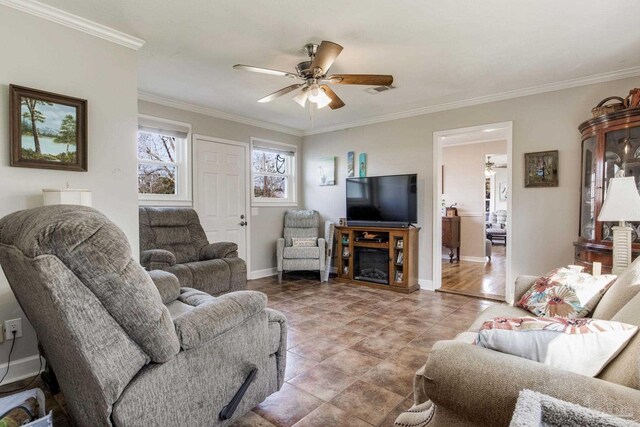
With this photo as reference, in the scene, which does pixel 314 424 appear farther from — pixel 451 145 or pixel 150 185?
pixel 451 145

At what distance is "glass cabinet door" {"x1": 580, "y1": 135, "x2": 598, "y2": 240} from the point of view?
10.0 ft

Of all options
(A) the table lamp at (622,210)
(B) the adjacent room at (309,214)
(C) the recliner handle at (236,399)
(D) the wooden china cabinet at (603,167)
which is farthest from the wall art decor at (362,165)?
(C) the recliner handle at (236,399)

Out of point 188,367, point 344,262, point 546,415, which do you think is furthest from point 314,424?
point 344,262

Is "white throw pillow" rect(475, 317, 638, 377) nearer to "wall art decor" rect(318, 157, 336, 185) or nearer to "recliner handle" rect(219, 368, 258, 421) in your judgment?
"recliner handle" rect(219, 368, 258, 421)

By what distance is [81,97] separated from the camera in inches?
91.2

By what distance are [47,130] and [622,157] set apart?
443cm

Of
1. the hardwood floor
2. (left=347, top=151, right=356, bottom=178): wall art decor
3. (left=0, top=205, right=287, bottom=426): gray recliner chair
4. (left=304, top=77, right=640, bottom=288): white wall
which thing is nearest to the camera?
(left=0, top=205, right=287, bottom=426): gray recliner chair

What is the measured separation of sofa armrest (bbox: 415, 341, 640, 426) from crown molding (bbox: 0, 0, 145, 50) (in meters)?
2.91

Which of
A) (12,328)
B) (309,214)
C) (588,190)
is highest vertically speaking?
(588,190)

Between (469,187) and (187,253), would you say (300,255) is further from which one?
(469,187)

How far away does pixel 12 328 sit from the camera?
2.10 meters

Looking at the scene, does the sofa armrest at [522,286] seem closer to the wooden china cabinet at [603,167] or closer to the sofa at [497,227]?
the wooden china cabinet at [603,167]

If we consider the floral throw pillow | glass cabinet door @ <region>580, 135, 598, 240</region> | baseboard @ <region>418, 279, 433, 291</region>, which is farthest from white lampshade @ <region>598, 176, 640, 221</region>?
baseboard @ <region>418, 279, 433, 291</region>

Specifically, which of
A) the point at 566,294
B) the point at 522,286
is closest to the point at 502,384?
the point at 566,294
